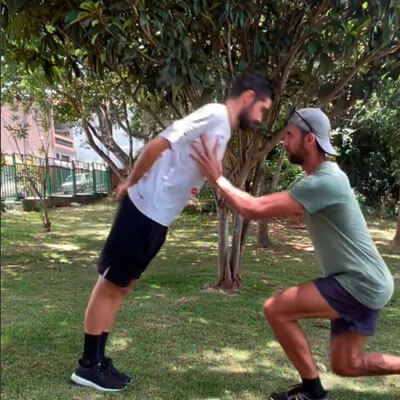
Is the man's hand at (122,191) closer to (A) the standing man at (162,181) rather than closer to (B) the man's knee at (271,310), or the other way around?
(A) the standing man at (162,181)

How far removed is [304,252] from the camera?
30.7 feet

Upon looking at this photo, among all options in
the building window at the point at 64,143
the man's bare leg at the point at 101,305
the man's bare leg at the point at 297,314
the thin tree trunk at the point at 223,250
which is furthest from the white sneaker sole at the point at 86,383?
the building window at the point at 64,143

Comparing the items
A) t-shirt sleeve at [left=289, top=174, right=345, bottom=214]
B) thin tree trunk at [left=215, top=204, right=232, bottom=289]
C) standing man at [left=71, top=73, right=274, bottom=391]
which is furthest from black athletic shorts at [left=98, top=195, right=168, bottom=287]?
thin tree trunk at [left=215, top=204, right=232, bottom=289]

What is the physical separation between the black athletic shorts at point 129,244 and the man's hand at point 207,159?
1.41ft

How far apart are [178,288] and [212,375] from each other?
2.70m

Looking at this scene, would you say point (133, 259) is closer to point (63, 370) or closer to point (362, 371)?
point (63, 370)

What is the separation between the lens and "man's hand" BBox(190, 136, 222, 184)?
2.64 metres

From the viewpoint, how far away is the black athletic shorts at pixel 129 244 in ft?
9.10

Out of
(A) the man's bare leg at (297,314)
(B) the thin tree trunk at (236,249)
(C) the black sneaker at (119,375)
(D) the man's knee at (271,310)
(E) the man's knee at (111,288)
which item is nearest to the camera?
(A) the man's bare leg at (297,314)

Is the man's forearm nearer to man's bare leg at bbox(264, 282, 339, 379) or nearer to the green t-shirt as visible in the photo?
the green t-shirt

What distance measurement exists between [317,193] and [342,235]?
0.28 metres

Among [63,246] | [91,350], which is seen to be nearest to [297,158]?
[91,350]

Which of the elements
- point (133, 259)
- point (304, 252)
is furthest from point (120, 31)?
point (304, 252)

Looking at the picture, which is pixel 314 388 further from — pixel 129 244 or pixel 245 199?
pixel 129 244
